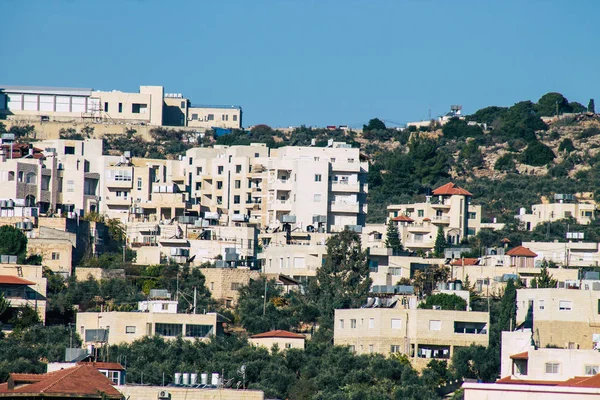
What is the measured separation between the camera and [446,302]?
3169 inches

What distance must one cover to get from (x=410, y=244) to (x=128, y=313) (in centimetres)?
3383

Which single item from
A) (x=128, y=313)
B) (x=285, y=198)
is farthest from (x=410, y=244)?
(x=128, y=313)

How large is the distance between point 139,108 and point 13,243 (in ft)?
171

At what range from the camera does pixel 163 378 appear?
66125mm

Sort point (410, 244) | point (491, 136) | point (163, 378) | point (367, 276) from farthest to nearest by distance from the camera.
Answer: point (491, 136), point (410, 244), point (367, 276), point (163, 378)

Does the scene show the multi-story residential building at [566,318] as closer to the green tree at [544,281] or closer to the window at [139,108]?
the green tree at [544,281]

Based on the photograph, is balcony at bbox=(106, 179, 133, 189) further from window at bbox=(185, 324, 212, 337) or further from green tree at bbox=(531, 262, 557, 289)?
window at bbox=(185, 324, 212, 337)

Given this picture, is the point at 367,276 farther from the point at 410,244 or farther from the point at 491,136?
the point at 491,136

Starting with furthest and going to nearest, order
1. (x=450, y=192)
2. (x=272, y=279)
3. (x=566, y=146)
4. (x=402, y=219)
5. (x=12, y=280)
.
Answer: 1. (x=566, y=146)
2. (x=450, y=192)
3. (x=402, y=219)
4. (x=272, y=279)
5. (x=12, y=280)

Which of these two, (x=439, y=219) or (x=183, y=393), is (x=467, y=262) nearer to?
(x=439, y=219)

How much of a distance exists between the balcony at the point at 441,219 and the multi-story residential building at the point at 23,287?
117 ft

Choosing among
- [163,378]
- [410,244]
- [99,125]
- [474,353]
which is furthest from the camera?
[99,125]

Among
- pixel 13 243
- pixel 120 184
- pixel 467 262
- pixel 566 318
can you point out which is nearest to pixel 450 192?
pixel 467 262

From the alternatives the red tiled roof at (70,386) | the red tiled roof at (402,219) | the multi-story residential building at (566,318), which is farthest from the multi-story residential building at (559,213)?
the red tiled roof at (70,386)
